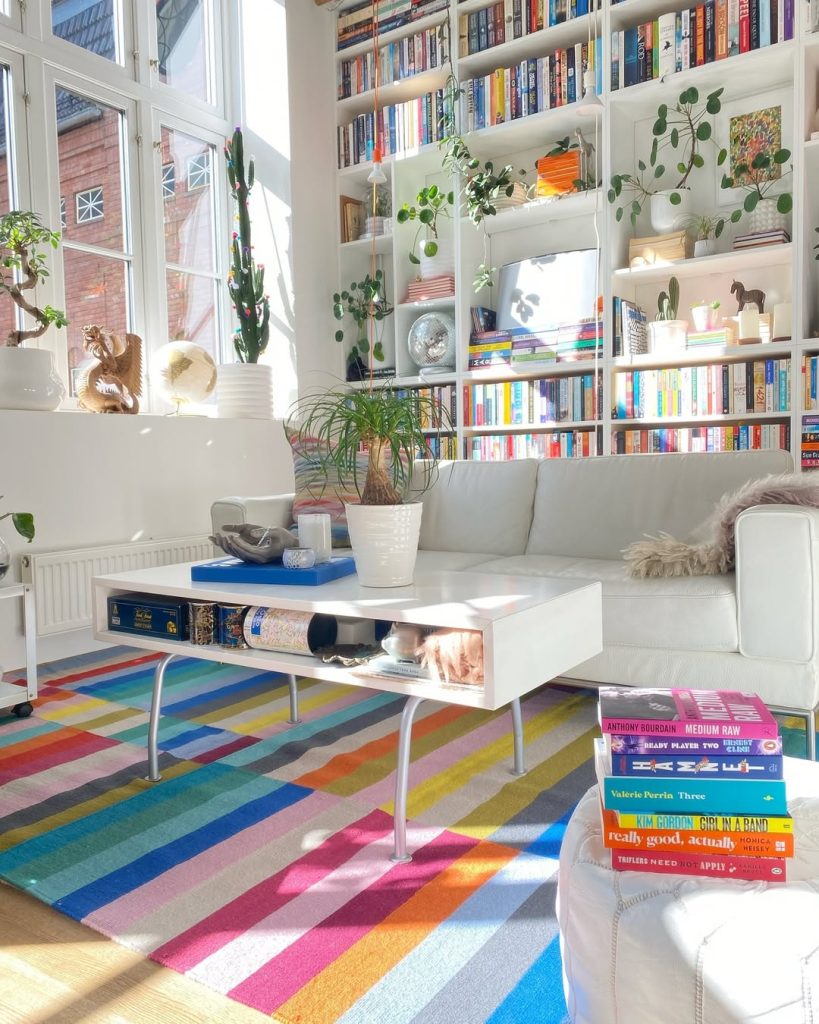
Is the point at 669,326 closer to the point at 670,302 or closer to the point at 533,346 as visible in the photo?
the point at 670,302

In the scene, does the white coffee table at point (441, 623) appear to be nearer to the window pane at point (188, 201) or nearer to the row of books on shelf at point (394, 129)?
the window pane at point (188, 201)

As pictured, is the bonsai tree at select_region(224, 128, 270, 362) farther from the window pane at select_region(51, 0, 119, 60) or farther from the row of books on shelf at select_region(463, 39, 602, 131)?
the row of books on shelf at select_region(463, 39, 602, 131)

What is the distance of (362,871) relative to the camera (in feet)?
4.83

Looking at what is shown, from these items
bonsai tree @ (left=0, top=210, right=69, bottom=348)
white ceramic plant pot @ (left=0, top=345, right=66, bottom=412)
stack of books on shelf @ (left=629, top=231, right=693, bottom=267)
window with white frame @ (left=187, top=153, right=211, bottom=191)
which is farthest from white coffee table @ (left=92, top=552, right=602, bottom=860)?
window with white frame @ (left=187, top=153, right=211, bottom=191)

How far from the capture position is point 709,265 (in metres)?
3.47

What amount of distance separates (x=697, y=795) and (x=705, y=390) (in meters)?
2.82

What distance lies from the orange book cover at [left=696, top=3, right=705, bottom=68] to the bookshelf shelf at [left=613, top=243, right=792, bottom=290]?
30.9 inches

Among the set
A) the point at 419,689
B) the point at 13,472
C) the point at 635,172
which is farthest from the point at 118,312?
the point at 419,689

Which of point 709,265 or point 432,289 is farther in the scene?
point 432,289

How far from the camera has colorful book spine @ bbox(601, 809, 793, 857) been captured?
2.81 ft

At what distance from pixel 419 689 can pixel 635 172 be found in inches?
124

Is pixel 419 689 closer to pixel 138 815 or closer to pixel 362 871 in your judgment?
pixel 362 871

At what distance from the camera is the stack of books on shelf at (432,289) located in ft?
13.5

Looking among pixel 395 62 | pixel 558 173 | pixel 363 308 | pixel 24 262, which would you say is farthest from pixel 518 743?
pixel 395 62
